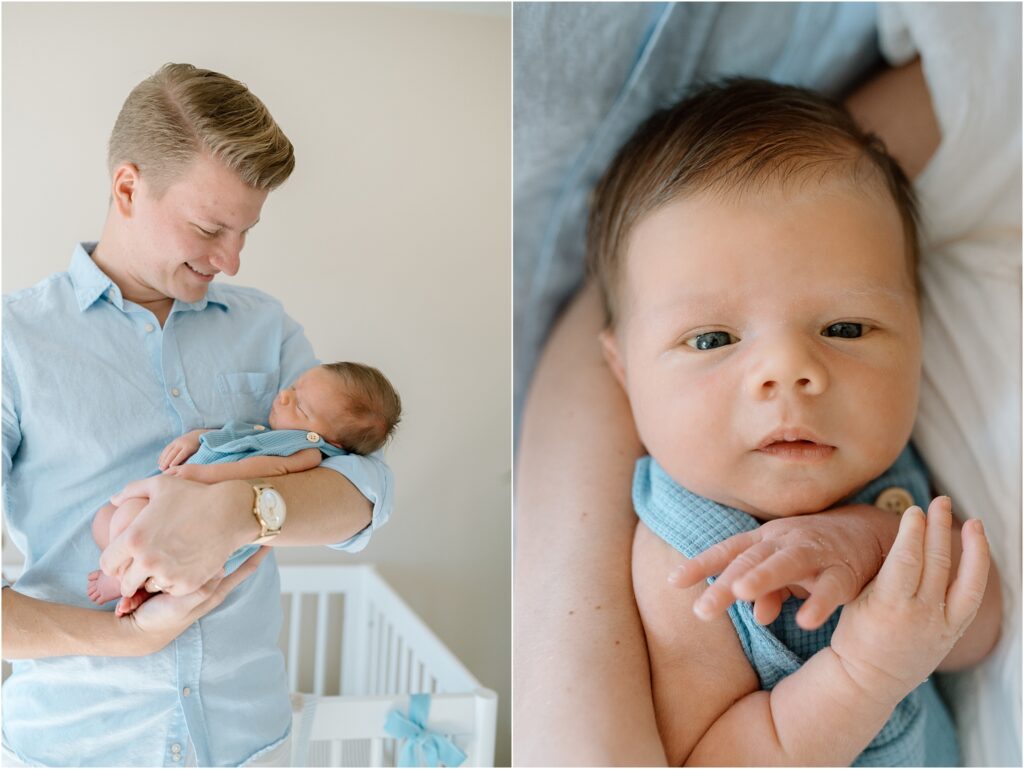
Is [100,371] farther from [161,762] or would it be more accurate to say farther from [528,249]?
[528,249]

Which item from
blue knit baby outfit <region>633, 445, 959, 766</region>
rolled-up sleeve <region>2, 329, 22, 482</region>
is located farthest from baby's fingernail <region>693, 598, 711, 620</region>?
rolled-up sleeve <region>2, 329, 22, 482</region>

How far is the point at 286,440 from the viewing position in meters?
0.91

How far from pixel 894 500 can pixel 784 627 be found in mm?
210

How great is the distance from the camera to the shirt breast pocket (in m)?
0.93

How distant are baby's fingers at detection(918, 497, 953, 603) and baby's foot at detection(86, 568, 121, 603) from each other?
29.6 inches

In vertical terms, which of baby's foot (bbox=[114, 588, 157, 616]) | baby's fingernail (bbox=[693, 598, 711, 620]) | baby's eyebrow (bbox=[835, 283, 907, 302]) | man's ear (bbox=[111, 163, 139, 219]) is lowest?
baby's foot (bbox=[114, 588, 157, 616])

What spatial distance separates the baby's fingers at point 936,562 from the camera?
2.87ft

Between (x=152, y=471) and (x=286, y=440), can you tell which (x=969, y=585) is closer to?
(x=286, y=440)

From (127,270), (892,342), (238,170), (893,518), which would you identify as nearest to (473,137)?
(238,170)

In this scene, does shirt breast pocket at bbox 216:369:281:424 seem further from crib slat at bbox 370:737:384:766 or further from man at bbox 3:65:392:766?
crib slat at bbox 370:737:384:766

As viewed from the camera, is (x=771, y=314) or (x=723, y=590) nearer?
(x=723, y=590)

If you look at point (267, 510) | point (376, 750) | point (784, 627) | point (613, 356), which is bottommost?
point (376, 750)


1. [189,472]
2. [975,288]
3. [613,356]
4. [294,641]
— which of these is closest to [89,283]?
[189,472]

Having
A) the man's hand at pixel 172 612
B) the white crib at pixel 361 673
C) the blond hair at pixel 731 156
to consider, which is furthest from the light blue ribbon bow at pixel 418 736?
the blond hair at pixel 731 156
